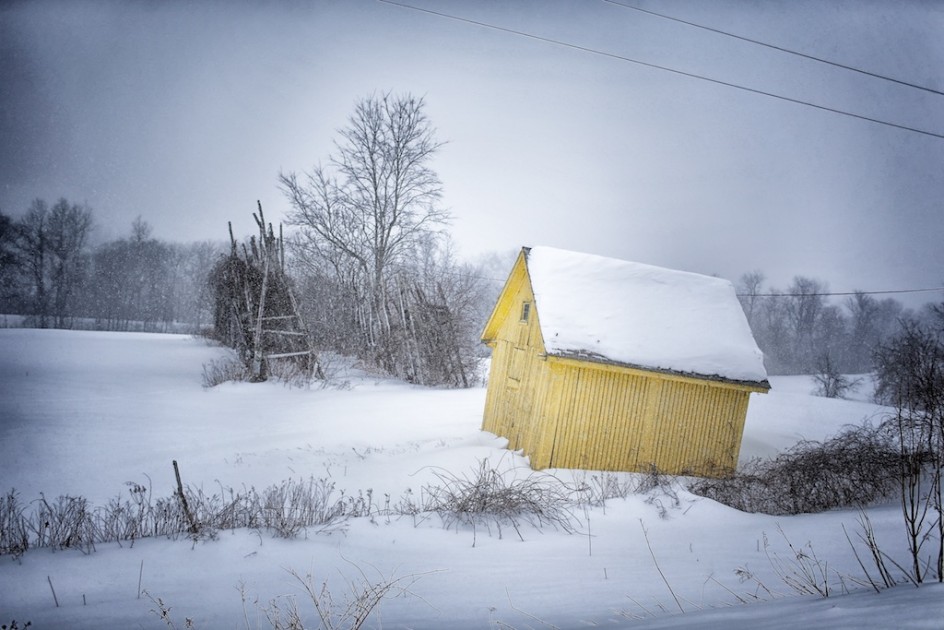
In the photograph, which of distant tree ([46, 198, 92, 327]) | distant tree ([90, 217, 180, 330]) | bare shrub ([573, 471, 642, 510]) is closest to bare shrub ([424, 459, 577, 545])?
bare shrub ([573, 471, 642, 510])

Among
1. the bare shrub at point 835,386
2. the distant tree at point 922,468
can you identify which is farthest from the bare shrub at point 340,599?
the bare shrub at point 835,386

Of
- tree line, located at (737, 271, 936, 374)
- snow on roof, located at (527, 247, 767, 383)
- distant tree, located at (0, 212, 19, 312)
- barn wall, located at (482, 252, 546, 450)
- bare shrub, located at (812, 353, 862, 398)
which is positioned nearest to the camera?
distant tree, located at (0, 212, 19, 312)

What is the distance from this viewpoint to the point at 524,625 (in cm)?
332

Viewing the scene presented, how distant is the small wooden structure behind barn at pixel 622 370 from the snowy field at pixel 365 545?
1.14 m

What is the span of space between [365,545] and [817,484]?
30.7 ft

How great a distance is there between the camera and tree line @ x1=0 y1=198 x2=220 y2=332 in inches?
407

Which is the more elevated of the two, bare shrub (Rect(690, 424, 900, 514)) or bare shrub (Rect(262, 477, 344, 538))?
bare shrub (Rect(690, 424, 900, 514))

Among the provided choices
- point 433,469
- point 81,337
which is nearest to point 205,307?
point 81,337

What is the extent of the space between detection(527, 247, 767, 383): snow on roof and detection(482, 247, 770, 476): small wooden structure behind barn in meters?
0.03

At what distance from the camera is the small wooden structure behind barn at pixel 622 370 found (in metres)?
9.91

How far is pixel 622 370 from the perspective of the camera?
9930 mm

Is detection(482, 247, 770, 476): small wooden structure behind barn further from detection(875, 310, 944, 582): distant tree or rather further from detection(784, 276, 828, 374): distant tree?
detection(784, 276, 828, 374): distant tree

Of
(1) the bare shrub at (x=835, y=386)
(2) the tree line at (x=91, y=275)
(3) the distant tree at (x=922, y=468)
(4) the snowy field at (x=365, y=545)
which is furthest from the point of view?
(1) the bare shrub at (x=835, y=386)

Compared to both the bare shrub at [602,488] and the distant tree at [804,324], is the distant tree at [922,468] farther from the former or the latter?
the distant tree at [804,324]
